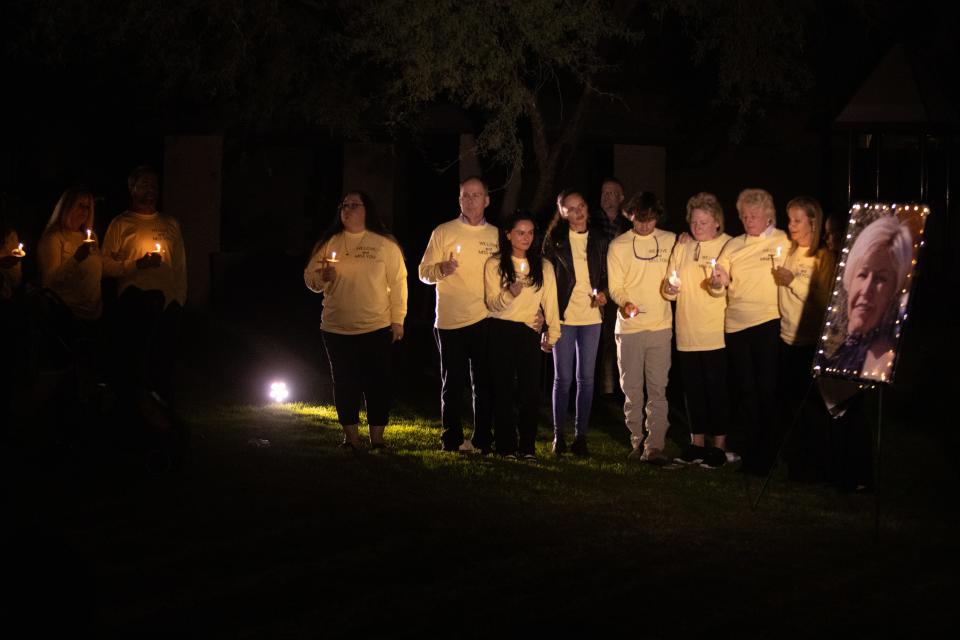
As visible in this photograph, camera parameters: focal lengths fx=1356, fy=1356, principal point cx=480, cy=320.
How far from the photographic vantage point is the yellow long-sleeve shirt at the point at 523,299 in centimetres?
1027

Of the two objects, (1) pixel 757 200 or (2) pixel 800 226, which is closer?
(2) pixel 800 226

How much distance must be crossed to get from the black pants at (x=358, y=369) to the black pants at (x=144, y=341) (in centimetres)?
123

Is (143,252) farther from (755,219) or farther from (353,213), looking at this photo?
(755,219)

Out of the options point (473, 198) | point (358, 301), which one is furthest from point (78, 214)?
point (473, 198)

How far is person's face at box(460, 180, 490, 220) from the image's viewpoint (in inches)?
408

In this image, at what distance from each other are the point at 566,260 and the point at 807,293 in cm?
192

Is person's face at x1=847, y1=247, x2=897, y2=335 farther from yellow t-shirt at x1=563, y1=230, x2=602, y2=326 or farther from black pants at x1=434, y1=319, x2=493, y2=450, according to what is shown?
black pants at x1=434, y1=319, x2=493, y2=450

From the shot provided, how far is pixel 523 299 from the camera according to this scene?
1030 centimetres

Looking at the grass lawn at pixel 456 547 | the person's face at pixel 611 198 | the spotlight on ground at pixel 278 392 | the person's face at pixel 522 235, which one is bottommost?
the grass lawn at pixel 456 547

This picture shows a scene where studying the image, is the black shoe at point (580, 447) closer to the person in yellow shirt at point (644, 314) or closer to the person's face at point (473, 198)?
the person in yellow shirt at point (644, 314)

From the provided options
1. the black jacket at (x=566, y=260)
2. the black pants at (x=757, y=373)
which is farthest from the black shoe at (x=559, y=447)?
the black pants at (x=757, y=373)

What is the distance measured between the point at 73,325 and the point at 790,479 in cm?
518

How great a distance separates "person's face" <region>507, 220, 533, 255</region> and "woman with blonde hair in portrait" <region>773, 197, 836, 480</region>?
190 centimetres

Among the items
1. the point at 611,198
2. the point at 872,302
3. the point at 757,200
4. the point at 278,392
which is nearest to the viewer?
the point at 872,302
